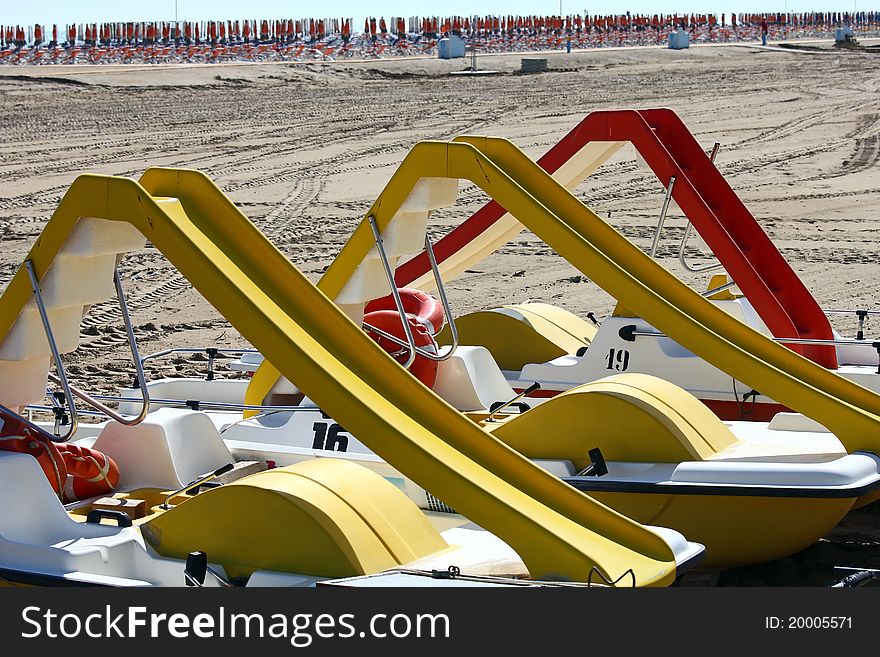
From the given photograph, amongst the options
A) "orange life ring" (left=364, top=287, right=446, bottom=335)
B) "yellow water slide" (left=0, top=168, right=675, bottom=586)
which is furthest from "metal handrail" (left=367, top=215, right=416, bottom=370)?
"yellow water slide" (left=0, top=168, right=675, bottom=586)

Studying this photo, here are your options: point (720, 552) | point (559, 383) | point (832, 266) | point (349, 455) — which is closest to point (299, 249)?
point (832, 266)

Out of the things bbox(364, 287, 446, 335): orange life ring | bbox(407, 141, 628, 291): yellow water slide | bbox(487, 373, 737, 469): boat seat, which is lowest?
bbox(487, 373, 737, 469): boat seat

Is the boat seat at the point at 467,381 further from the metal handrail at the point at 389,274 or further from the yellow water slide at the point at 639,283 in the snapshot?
the yellow water slide at the point at 639,283

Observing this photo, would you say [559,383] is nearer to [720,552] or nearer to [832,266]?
[720,552]

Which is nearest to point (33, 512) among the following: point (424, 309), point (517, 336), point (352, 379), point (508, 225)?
point (352, 379)

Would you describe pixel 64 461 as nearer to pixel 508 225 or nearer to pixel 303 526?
pixel 303 526

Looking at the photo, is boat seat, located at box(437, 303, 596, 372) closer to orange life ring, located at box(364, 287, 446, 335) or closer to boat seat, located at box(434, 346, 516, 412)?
boat seat, located at box(434, 346, 516, 412)

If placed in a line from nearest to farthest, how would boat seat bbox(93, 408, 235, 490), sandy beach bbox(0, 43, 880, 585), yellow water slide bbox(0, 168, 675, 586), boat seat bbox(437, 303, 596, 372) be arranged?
yellow water slide bbox(0, 168, 675, 586), boat seat bbox(93, 408, 235, 490), boat seat bbox(437, 303, 596, 372), sandy beach bbox(0, 43, 880, 585)

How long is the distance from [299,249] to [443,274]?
6978 mm

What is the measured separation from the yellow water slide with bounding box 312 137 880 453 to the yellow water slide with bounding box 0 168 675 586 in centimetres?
164

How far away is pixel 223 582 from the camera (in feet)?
18.8

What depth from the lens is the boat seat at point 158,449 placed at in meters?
7.29

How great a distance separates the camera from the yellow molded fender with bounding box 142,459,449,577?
562 centimetres

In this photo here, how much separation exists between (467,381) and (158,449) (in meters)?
2.50
